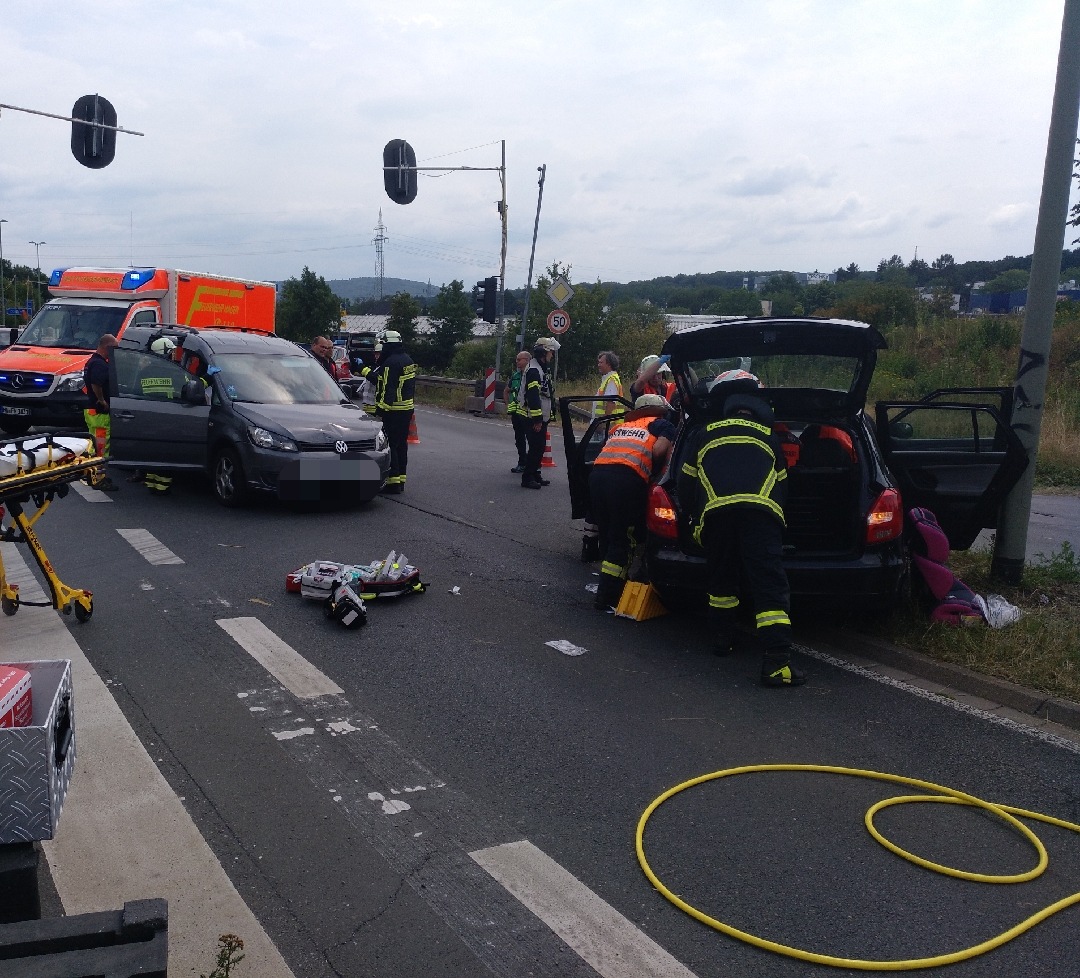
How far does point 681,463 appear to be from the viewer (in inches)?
279

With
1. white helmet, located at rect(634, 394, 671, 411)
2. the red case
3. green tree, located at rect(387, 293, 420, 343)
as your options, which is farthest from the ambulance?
green tree, located at rect(387, 293, 420, 343)

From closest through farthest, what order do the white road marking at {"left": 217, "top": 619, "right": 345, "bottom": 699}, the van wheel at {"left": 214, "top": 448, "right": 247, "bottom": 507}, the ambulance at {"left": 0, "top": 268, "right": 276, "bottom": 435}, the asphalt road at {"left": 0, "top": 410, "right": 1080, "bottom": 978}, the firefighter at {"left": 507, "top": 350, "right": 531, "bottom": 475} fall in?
1. the asphalt road at {"left": 0, "top": 410, "right": 1080, "bottom": 978}
2. the white road marking at {"left": 217, "top": 619, "right": 345, "bottom": 699}
3. the van wheel at {"left": 214, "top": 448, "right": 247, "bottom": 507}
4. the firefighter at {"left": 507, "top": 350, "right": 531, "bottom": 475}
5. the ambulance at {"left": 0, "top": 268, "right": 276, "bottom": 435}

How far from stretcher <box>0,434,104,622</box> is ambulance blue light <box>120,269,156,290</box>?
12.0 m

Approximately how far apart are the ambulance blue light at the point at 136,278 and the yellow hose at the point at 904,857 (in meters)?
15.7

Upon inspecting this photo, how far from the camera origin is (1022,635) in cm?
637

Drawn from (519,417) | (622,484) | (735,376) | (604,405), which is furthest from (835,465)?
(519,417)

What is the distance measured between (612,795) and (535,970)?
130 centimetres

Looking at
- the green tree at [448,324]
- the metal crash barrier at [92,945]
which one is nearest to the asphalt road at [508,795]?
the metal crash barrier at [92,945]

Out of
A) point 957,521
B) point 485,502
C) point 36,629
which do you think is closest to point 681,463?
point 957,521

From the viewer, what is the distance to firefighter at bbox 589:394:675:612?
7.55 metres

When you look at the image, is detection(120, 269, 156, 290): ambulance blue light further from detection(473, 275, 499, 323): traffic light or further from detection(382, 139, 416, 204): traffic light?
detection(473, 275, 499, 323): traffic light

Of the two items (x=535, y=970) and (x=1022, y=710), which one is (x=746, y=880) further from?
(x=1022, y=710)

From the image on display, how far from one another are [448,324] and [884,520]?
185 ft

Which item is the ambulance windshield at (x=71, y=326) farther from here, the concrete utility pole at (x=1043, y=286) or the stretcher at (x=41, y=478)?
the concrete utility pole at (x=1043, y=286)
